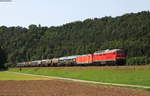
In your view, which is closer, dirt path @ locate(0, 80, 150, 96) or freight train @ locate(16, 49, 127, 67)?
dirt path @ locate(0, 80, 150, 96)

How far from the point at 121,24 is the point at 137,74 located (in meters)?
121

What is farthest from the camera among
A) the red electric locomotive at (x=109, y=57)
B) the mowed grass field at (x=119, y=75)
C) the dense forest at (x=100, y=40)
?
the dense forest at (x=100, y=40)

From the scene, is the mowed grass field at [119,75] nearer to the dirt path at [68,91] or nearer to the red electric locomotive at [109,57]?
the red electric locomotive at [109,57]

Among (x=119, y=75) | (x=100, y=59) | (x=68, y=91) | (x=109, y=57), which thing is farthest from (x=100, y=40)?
(x=68, y=91)

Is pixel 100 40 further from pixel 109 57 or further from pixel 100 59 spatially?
pixel 109 57

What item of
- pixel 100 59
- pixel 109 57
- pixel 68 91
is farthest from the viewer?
pixel 100 59

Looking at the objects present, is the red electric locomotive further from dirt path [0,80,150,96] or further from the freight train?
dirt path [0,80,150,96]

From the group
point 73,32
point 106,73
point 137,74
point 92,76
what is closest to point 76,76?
point 92,76

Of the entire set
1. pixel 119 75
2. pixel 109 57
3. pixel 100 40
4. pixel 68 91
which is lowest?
pixel 68 91

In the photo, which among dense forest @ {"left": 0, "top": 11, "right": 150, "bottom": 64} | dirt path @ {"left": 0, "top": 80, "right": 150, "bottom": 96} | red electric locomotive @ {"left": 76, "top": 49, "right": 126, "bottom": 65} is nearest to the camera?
dirt path @ {"left": 0, "top": 80, "right": 150, "bottom": 96}

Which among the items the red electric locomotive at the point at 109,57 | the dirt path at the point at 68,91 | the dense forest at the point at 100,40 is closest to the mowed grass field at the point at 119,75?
the red electric locomotive at the point at 109,57

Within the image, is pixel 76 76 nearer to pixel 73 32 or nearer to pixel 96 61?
pixel 96 61

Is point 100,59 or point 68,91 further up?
point 100,59

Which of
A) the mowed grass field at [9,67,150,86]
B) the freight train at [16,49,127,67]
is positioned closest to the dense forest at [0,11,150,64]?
the freight train at [16,49,127,67]
